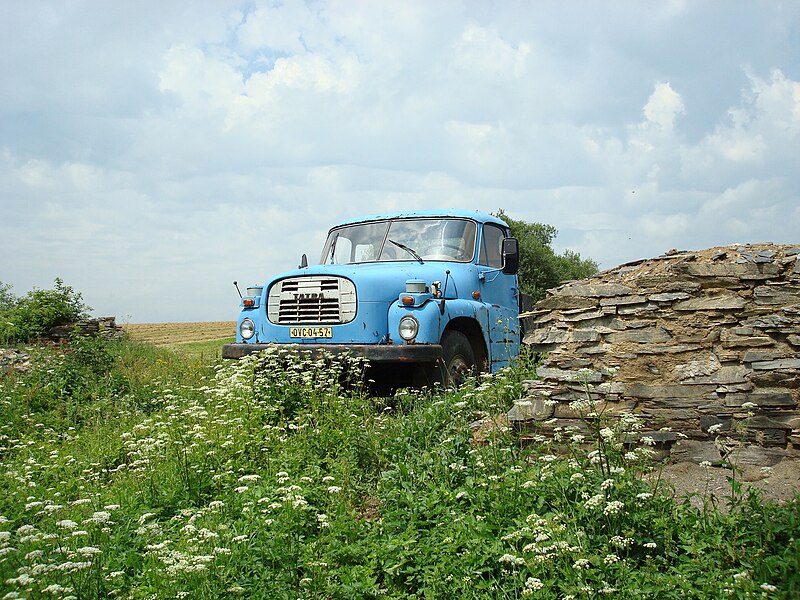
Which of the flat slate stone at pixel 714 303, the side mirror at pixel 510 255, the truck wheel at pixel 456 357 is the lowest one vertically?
the truck wheel at pixel 456 357

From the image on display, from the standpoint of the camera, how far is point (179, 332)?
80.2 feet

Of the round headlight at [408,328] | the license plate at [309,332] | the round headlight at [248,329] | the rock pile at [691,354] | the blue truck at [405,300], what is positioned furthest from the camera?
the round headlight at [248,329]

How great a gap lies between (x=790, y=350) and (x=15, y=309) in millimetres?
15807

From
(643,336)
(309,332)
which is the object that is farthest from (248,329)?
(643,336)

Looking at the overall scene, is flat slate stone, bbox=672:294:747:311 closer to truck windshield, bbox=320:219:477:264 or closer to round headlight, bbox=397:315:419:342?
round headlight, bbox=397:315:419:342

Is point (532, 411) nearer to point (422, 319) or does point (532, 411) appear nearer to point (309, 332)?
point (422, 319)

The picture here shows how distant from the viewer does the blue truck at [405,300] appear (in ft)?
26.5

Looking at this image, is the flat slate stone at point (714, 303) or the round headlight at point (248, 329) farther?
the round headlight at point (248, 329)

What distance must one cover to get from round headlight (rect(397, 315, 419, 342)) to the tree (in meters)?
14.4

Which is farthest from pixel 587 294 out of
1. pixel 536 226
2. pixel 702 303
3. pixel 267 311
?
pixel 536 226

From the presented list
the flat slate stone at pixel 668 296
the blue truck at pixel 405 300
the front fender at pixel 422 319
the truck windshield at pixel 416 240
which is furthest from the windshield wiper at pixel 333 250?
the flat slate stone at pixel 668 296

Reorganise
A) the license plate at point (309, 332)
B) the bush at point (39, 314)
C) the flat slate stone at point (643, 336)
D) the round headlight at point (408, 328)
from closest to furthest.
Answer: the flat slate stone at point (643, 336)
the round headlight at point (408, 328)
the license plate at point (309, 332)
the bush at point (39, 314)

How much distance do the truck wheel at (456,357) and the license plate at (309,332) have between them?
136 cm

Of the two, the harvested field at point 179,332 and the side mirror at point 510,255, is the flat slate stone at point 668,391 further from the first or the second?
the harvested field at point 179,332
